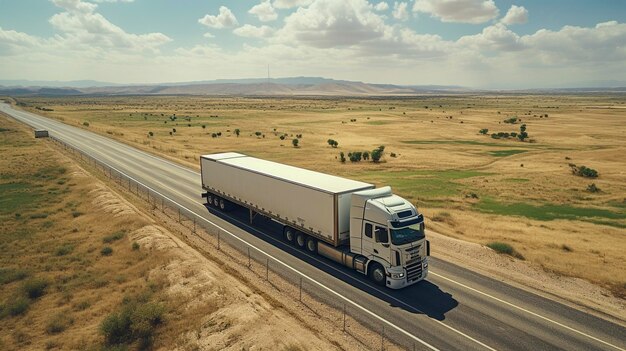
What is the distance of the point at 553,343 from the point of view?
16.9 metres

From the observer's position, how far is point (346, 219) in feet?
75.5

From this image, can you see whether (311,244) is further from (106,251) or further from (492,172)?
(492,172)

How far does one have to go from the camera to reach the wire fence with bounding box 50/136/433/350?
17.0m

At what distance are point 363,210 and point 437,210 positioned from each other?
688 inches

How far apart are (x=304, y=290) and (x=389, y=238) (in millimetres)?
5443

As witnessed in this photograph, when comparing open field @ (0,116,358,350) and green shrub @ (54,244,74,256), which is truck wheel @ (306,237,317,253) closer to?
open field @ (0,116,358,350)

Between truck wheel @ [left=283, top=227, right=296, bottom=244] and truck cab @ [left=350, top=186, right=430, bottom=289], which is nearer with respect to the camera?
truck cab @ [left=350, top=186, right=430, bottom=289]

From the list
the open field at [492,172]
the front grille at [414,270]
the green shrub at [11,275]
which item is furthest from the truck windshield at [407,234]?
the green shrub at [11,275]

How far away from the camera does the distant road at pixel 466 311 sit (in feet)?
55.8

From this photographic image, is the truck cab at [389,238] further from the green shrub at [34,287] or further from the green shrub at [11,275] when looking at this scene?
the green shrub at [11,275]

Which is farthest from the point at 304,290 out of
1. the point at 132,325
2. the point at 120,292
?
the point at 120,292

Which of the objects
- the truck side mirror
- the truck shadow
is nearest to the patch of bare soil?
the truck shadow

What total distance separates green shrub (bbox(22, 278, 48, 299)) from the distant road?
40.6ft

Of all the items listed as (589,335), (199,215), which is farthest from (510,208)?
(199,215)
